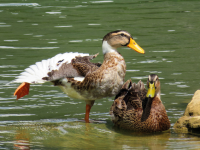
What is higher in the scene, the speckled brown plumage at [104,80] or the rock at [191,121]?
the speckled brown plumage at [104,80]

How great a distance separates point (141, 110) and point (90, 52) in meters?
5.50

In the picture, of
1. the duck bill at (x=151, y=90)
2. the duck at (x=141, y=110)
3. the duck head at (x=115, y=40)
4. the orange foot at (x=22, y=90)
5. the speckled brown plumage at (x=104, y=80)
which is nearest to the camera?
the duck bill at (x=151, y=90)

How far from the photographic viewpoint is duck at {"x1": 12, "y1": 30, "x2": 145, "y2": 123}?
26.5ft

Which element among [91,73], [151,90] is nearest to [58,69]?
[91,73]

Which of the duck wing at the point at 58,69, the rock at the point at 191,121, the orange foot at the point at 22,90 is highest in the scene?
the duck wing at the point at 58,69

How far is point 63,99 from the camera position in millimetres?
9609

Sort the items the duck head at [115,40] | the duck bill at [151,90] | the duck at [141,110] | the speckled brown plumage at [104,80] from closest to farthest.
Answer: the duck bill at [151,90] → the duck at [141,110] → the speckled brown plumage at [104,80] → the duck head at [115,40]

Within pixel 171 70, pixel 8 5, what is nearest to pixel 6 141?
pixel 171 70

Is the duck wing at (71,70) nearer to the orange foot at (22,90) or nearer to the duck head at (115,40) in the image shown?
the duck head at (115,40)

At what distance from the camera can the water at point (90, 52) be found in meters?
7.43

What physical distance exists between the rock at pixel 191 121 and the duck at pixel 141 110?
0.62ft

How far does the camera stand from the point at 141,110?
25.5ft

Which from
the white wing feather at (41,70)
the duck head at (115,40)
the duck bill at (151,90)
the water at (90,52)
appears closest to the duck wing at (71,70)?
the white wing feather at (41,70)

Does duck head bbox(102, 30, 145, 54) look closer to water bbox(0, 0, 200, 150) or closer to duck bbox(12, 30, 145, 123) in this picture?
duck bbox(12, 30, 145, 123)
